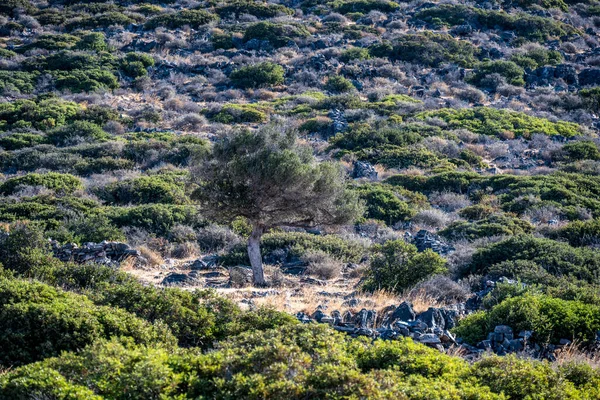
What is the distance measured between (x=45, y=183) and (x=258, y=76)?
54.8 feet

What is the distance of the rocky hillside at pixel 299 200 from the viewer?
575 cm

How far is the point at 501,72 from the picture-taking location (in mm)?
34562

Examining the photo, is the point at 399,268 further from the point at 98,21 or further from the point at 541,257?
the point at 98,21

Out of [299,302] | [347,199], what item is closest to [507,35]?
[347,199]

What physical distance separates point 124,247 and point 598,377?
9.27m

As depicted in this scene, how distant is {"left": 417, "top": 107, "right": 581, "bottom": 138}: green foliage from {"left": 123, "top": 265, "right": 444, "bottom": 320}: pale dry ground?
16777 millimetres

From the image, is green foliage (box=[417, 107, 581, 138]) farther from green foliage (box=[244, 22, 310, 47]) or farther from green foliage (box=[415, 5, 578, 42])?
green foliage (box=[415, 5, 578, 42])

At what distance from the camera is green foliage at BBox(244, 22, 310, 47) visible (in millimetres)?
38281

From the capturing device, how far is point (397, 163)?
2338cm

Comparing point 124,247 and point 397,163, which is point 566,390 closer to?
point 124,247

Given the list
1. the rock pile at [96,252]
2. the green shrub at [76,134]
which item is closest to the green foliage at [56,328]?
the rock pile at [96,252]

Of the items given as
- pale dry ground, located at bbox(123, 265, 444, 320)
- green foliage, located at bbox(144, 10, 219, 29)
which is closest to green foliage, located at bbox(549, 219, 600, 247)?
pale dry ground, located at bbox(123, 265, 444, 320)

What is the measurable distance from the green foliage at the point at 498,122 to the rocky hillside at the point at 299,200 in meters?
0.17

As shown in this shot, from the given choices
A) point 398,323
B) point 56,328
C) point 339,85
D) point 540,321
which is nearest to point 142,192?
point 56,328
